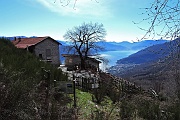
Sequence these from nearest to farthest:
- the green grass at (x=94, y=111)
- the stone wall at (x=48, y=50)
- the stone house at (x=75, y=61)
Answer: the green grass at (x=94, y=111), the stone wall at (x=48, y=50), the stone house at (x=75, y=61)

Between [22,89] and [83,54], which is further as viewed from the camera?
[83,54]

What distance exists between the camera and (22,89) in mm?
3207

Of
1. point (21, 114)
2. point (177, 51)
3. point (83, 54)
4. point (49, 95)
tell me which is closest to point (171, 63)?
point (177, 51)

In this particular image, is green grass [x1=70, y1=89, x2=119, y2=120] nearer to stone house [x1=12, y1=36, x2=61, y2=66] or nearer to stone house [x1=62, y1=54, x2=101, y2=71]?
stone house [x1=62, y1=54, x2=101, y2=71]

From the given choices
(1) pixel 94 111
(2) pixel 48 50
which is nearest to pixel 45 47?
(2) pixel 48 50

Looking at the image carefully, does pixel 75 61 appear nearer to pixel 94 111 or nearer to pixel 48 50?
pixel 48 50

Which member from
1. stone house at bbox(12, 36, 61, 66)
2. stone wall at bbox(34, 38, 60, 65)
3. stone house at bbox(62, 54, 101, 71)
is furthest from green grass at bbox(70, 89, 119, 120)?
stone wall at bbox(34, 38, 60, 65)

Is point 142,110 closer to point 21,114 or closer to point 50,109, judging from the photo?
point 50,109

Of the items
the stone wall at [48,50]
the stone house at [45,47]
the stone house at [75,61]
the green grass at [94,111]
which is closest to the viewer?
the green grass at [94,111]

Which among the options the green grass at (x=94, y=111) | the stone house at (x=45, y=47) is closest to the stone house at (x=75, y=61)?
the stone house at (x=45, y=47)

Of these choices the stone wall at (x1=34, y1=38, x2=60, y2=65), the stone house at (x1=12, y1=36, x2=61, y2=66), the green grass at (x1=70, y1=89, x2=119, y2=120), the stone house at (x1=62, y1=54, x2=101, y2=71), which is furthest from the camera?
the stone house at (x1=62, y1=54, x2=101, y2=71)

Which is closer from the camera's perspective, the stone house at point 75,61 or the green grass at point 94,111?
the green grass at point 94,111

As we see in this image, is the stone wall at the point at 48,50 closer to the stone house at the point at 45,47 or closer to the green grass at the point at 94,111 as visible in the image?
the stone house at the point at 45,47

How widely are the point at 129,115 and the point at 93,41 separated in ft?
124
